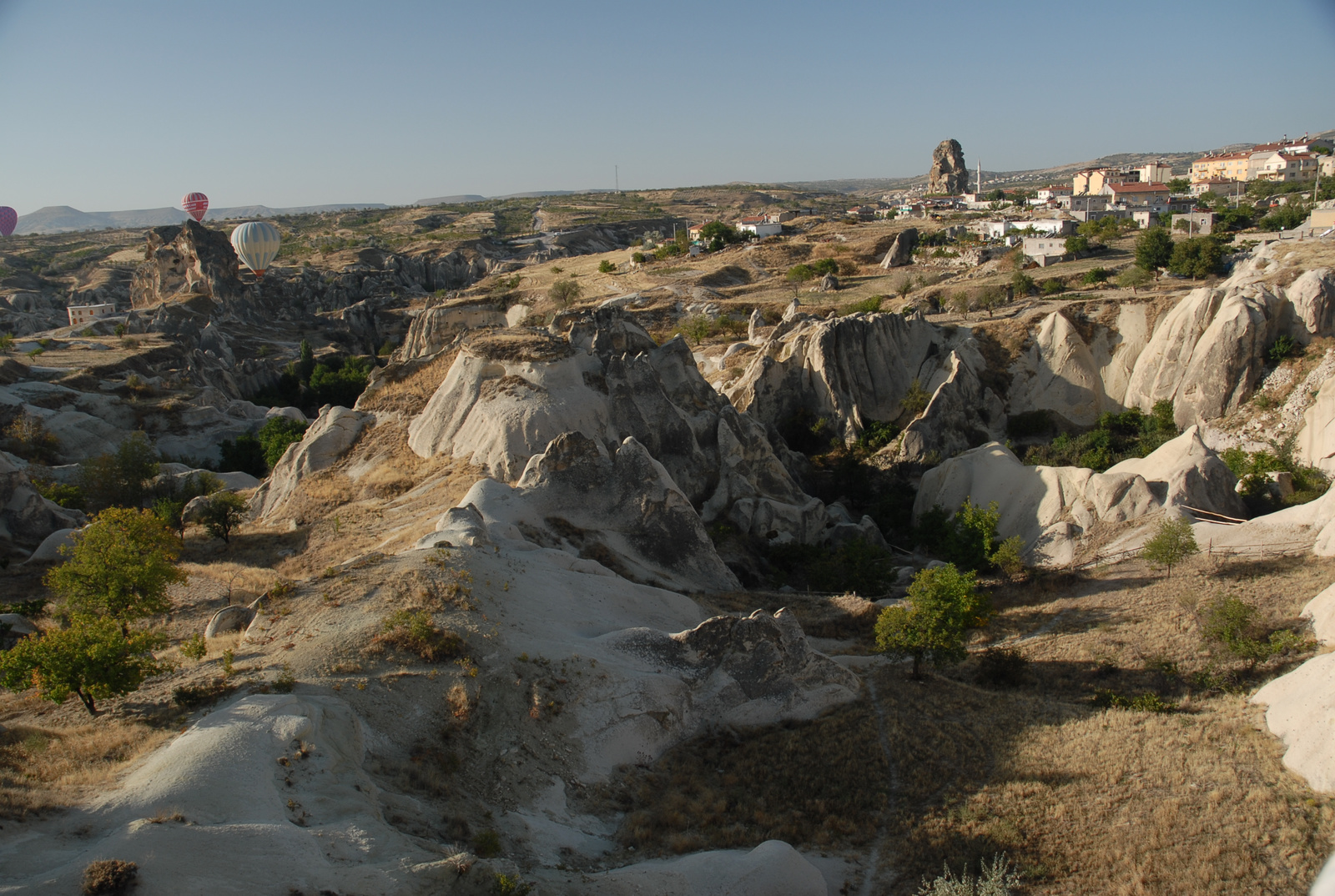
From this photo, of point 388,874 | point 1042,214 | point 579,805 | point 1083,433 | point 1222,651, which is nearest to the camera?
point 388,874

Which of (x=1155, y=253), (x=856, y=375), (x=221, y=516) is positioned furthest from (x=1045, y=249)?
(x=221, y=516)

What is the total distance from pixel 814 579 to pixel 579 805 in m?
15.2

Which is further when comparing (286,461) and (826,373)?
(826,373)

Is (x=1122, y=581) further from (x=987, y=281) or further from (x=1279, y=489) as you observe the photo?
(x=987, y=281)

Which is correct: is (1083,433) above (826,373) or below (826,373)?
below

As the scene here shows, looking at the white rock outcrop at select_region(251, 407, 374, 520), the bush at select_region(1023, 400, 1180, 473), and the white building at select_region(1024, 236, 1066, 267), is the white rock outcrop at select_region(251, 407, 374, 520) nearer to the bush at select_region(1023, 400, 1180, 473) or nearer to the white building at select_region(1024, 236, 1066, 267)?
the bush at select_region(1023, 400, 1180, 473)

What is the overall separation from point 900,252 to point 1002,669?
6523 cm

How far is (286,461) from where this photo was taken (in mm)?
31062

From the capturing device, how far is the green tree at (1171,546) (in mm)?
23453

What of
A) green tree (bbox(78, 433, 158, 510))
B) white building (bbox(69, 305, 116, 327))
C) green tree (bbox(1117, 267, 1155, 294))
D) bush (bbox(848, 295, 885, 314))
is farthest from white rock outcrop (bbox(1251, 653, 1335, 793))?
white building (bbox(69, 305, 116, 327))

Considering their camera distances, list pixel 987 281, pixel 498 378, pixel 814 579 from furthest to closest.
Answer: pixel 987 281 → pixel 498 378 → pixel 814 579

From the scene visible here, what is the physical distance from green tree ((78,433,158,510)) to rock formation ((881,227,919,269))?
208 ft

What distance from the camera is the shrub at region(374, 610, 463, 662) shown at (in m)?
14.5

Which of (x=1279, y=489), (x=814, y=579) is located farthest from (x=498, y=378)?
(x=1279, y=489)
